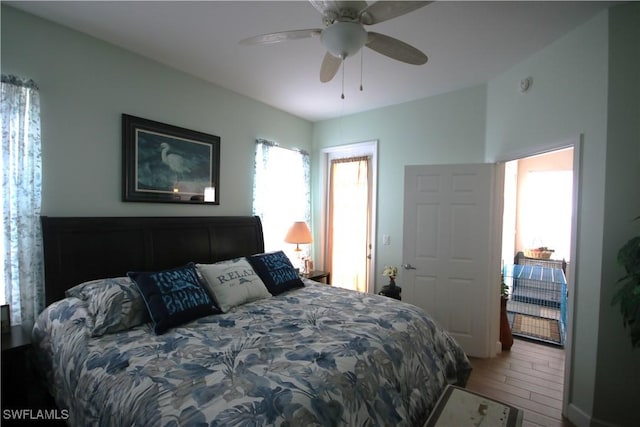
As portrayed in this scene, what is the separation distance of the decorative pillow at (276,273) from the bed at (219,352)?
52 millimetres

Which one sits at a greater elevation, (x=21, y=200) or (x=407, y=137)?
(x=407, y=137)

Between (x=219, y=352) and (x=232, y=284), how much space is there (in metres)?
0.81

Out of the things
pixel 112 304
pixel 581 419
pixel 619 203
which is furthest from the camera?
pixel 581 419

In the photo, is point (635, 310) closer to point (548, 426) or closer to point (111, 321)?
point (548, 426)

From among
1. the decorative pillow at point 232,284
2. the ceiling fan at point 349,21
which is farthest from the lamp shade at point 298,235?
the ceiling fan at point 349,21

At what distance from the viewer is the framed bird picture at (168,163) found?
2451mm

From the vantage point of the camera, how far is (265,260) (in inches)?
108

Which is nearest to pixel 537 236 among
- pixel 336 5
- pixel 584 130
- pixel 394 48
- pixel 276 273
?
pixel 584 130

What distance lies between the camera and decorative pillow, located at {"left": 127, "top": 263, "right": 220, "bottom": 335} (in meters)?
1.77

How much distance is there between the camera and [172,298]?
73.8 inches

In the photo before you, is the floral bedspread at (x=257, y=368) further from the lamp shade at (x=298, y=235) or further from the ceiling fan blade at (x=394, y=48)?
the ceiling fan blade at (x=394, y=48)

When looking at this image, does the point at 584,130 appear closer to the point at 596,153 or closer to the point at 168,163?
the point at 596,153

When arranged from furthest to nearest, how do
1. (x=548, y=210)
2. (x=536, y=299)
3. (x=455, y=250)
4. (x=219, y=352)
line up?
(x=548, y=210) → (x=536, y=299) → (x=455, y=250) → (x=219, y=352)

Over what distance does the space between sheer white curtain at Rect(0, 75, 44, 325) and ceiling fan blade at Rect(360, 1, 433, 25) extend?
2260 millimetres
